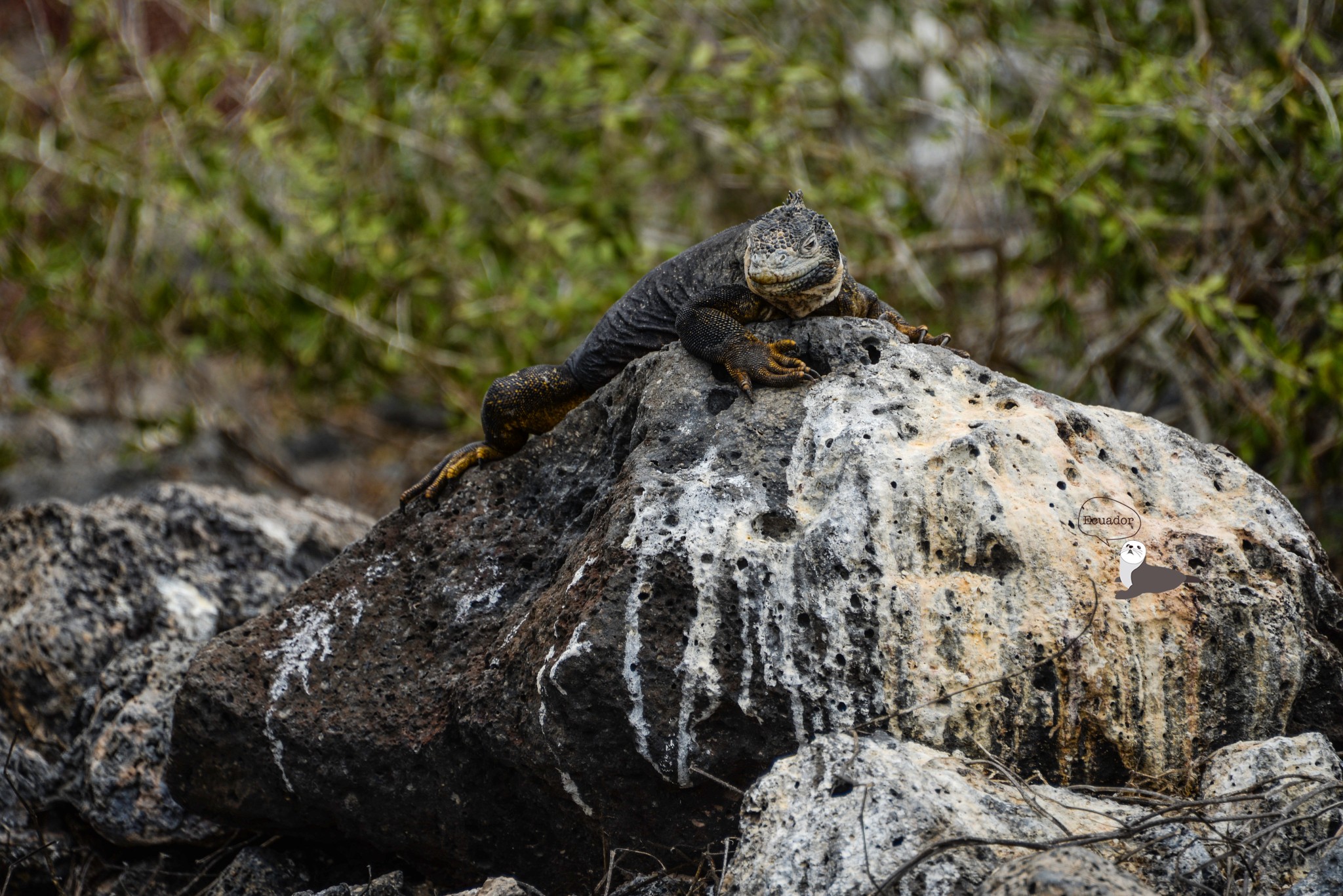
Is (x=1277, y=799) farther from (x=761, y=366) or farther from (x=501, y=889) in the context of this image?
(x=501, y=889)

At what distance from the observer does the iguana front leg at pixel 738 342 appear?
11.5 ft

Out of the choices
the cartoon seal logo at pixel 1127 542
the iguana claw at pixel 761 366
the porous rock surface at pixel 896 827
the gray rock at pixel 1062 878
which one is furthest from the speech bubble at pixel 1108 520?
the gray rock at pixel 1062 878

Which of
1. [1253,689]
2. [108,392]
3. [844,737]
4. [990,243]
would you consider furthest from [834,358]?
[108,392]

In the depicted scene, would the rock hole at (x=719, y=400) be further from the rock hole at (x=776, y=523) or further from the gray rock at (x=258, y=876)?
the gray rock at (x=258, y=876)

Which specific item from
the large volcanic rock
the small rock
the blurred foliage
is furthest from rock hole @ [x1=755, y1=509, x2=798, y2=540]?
the blurred foliage

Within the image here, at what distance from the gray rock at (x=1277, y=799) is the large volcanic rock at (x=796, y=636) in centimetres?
14

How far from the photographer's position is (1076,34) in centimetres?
791

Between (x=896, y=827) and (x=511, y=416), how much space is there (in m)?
2.12

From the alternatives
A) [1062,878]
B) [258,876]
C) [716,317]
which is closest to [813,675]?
Result: [1062,878]

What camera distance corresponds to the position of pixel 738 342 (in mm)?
3564

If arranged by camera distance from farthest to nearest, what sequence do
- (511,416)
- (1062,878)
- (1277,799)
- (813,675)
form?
(511,416), (813,675), (1277,799), (1062,878)

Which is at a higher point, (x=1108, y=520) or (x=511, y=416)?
(x=511, y=416)

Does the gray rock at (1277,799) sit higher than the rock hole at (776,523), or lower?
lower

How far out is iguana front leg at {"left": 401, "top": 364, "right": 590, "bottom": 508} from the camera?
418 cm
